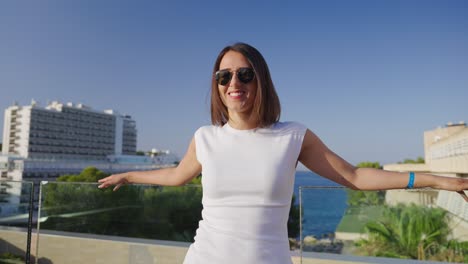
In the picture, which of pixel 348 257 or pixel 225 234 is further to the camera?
pixel 348 257

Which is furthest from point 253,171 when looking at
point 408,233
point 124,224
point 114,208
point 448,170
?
point 448,170

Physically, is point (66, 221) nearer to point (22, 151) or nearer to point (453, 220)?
point (453, 220)

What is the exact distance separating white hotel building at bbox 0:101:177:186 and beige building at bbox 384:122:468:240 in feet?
165

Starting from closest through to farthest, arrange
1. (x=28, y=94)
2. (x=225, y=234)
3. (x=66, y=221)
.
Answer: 1. (x=225, y=234)
2. (x=66, y=221)
3. (x=28, y=94)

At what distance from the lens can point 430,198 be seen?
11.4ft

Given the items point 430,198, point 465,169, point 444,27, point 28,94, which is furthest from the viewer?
point 28,94

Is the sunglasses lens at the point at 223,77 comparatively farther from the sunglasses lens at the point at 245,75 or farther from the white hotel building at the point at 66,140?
the white hotel building at the point at 66,140

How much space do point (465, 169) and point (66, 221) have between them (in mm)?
20467

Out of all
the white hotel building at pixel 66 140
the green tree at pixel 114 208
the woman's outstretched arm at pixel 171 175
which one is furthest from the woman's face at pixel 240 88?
the white hotel building at pixel 66 140

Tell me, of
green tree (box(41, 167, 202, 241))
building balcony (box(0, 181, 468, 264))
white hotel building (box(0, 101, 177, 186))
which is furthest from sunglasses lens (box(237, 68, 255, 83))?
white hotel building (box(0, 101, 177, 186))

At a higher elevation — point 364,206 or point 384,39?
point 384,39

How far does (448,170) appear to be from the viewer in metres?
22.0

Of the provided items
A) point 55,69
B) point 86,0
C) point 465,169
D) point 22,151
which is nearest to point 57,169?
point 22,151

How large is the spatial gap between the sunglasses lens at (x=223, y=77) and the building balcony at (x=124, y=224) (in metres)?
2.01
